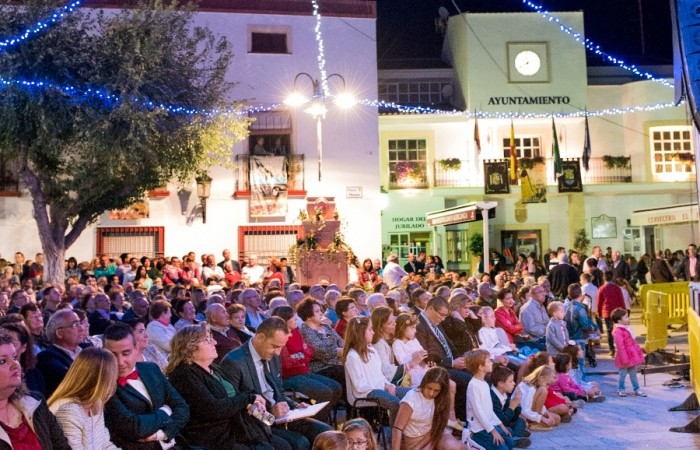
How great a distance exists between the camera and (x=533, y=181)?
90.4 feet

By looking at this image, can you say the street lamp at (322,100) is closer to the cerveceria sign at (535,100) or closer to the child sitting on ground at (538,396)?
the cerveceria sign at (535,100)

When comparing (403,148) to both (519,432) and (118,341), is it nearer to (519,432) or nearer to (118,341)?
(519,432)

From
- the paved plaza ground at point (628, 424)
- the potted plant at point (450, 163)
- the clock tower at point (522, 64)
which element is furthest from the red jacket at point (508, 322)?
the clock tower at point (522, 64)

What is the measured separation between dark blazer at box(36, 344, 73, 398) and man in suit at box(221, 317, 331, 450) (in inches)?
44.3

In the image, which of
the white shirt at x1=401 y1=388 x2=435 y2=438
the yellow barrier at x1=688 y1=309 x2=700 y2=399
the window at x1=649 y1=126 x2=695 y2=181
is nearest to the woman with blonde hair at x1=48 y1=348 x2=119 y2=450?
A: the white shirt at x1=401 y1=388 x2=435 y2=438

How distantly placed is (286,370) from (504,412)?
2267 mm

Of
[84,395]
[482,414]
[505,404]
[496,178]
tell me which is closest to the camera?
A: [84,395]

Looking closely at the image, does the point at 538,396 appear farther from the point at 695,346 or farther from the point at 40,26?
Answer: the point at 40,26

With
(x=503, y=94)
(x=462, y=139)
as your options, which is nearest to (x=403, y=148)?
(x=462, y=139)

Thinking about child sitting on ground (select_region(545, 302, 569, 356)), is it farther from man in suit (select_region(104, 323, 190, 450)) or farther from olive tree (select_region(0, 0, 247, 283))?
olive tree (select_region(0, 0, 247, 283))

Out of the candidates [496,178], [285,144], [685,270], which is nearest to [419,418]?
[685,270]

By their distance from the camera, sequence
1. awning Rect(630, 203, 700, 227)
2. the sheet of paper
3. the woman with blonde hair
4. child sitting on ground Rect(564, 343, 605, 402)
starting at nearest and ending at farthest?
the woman with blonde hair → the sheet of paper → child sitting on ground Rect(564, 343, 605, 402) → awning Rect(630, 203, 700, 227)

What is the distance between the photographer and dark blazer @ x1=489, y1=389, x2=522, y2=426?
8289mm

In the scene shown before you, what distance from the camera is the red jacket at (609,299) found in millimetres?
14711
